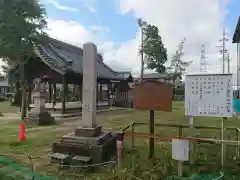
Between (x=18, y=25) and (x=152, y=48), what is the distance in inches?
803

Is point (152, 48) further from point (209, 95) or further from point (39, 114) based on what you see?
point (209, 95)

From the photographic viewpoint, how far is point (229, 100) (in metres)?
5.54

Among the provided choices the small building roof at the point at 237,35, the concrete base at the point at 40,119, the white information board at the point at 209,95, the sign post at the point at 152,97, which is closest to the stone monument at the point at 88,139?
the sign post at the point at 152,97

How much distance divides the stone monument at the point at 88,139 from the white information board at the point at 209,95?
8.10ft

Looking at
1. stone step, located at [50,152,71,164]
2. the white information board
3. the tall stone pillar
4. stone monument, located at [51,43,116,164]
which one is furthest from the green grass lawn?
the tall stone pillar

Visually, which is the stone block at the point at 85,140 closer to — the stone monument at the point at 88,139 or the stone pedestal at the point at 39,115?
the stone monument at the point at 88,139

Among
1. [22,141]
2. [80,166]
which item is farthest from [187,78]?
[22,141]

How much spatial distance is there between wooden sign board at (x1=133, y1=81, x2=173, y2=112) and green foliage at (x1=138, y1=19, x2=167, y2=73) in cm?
2447

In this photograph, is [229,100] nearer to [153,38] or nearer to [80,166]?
[80,166]

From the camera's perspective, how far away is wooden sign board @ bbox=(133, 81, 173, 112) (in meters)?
6.12

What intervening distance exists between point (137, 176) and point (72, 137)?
2.47 metres

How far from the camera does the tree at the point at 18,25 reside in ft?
44.9

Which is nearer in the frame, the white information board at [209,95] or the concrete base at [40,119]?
the white information board at [209,95]

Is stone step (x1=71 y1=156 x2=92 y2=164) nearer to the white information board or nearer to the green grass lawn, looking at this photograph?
the green grass lawn
